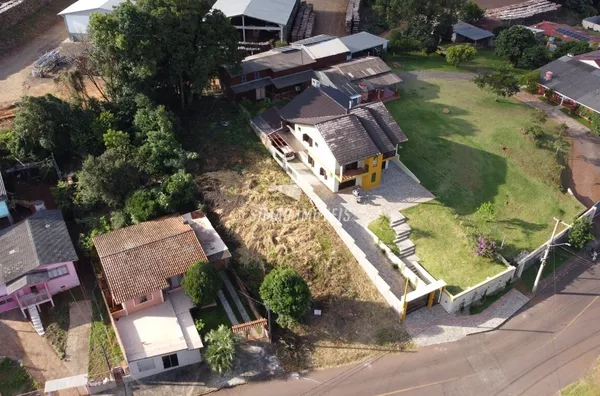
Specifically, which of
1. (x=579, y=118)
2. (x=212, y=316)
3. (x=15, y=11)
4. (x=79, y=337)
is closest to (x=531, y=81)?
(x=579, y=118)

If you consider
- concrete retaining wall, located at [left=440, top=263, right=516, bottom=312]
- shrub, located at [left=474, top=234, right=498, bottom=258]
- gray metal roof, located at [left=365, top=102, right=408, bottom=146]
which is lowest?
concrete retaining wall, located at [left=440, top=263, right=516, bottom=312]

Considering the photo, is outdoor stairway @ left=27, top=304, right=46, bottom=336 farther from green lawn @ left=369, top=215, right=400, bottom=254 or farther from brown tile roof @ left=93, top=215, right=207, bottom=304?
green lawn @ left=369, top=215, right=400, bottom=254

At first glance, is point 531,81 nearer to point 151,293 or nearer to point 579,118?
point 579,118

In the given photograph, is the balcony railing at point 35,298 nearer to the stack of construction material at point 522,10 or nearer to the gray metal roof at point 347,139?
the gray metal roof at point 347,139

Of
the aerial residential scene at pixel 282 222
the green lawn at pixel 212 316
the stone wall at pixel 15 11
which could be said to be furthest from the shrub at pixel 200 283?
the stone wall at pixel 15 11

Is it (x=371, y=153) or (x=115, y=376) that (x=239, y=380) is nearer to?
(x=115, y=376)

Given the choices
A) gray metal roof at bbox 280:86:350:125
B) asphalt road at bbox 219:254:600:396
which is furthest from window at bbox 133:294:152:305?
gray metal roof at bbox 280:86:350:125
